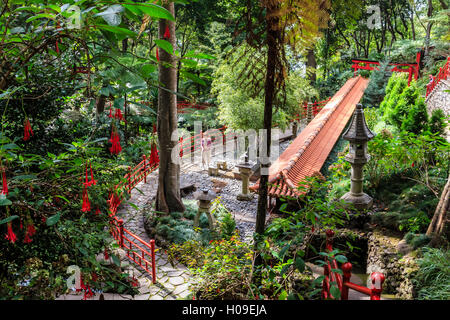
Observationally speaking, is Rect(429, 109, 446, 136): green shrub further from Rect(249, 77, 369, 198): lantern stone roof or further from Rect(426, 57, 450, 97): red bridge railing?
Rect(426, 57, 450, 97): red bridge railing

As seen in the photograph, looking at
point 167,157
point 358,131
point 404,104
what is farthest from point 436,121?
point 167,157

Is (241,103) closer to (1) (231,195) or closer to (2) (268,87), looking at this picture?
(1) (231,195)

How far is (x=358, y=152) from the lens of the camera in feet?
20.1

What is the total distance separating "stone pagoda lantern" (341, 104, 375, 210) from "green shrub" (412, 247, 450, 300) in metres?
1.69

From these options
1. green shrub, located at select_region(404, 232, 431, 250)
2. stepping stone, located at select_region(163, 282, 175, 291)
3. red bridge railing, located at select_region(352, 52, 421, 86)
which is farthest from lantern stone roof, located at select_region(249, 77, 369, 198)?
red bridge railing, located at select_region(352, 52, 421, 86)

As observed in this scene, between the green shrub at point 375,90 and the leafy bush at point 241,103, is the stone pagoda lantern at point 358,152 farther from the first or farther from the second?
the green shrub at point 375,90

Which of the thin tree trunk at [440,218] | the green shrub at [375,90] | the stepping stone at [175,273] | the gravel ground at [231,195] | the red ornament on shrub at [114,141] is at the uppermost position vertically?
the green shrub at [375,90]

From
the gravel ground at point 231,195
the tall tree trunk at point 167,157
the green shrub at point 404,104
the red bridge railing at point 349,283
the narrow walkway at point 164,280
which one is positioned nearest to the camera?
the red bridge railing at point 349,283

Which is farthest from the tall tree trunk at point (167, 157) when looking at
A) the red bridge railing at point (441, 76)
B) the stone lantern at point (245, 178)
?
the red bridge railing at point (441, 76)

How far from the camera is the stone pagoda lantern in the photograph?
6.07 metres

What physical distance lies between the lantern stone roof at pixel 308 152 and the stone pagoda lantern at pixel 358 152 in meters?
0.93

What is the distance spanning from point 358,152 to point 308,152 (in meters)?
3.57

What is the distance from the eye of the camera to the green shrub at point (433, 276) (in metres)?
4.03

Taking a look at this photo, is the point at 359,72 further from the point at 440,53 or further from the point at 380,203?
the point at 380,203
